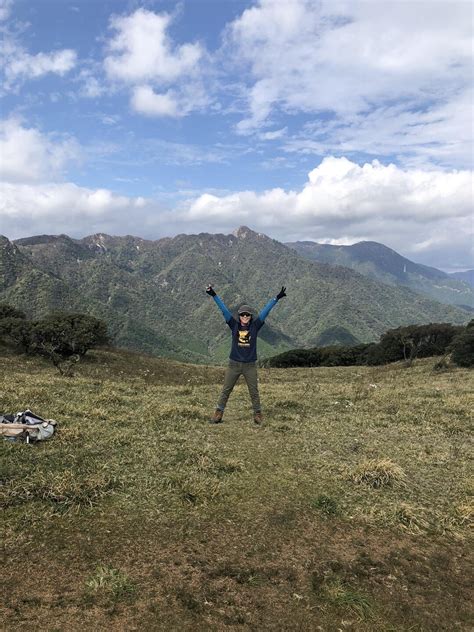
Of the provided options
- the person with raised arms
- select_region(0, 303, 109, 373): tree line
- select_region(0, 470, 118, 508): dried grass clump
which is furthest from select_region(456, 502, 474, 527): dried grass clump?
select_region(0, 303, 109, 373): tree line

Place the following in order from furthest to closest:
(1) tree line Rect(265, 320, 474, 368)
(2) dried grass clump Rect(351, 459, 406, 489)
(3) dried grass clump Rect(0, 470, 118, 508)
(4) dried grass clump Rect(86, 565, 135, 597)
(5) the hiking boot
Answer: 1. (1) tree line Rect(265, 320, 474, 368)
2. (5) the hiking boot
3. (2) dried grass clump Rect(351, 459, 406, 489)
4. (3) dried grass clump Rect(0, 470, 118, 508)
5. (4) dried grass clump Rect(86, 565, 135, 597)

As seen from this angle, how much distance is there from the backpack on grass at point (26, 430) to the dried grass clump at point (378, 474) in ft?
22.7

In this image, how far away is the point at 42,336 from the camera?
212ft

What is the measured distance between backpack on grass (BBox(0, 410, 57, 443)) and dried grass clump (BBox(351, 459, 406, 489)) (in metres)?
6.91

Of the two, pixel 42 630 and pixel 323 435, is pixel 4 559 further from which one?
pixel 323 435

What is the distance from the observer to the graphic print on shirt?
12.1 m

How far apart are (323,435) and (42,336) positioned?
2459 inches

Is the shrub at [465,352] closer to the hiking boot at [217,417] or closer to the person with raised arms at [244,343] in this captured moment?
the person with raised arms at [244,343]

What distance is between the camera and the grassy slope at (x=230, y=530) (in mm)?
4578

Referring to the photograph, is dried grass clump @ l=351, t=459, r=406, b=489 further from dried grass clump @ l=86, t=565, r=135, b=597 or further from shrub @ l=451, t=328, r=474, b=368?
shrub @ l=451, t=328, r=474, b=368

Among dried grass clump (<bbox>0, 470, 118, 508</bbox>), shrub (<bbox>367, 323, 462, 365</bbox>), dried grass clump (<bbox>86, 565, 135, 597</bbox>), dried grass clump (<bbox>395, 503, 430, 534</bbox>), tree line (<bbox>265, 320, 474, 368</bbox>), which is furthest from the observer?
shrub (<bbox>367, 323, 462, 365</bbox>)

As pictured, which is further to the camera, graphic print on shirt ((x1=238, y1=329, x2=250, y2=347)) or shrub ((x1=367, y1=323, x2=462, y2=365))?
shrub ((x1=367, y1=323, x2=462, y2=365))

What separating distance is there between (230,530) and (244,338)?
21.1ft

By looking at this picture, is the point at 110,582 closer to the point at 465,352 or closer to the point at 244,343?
the point at 244,343
